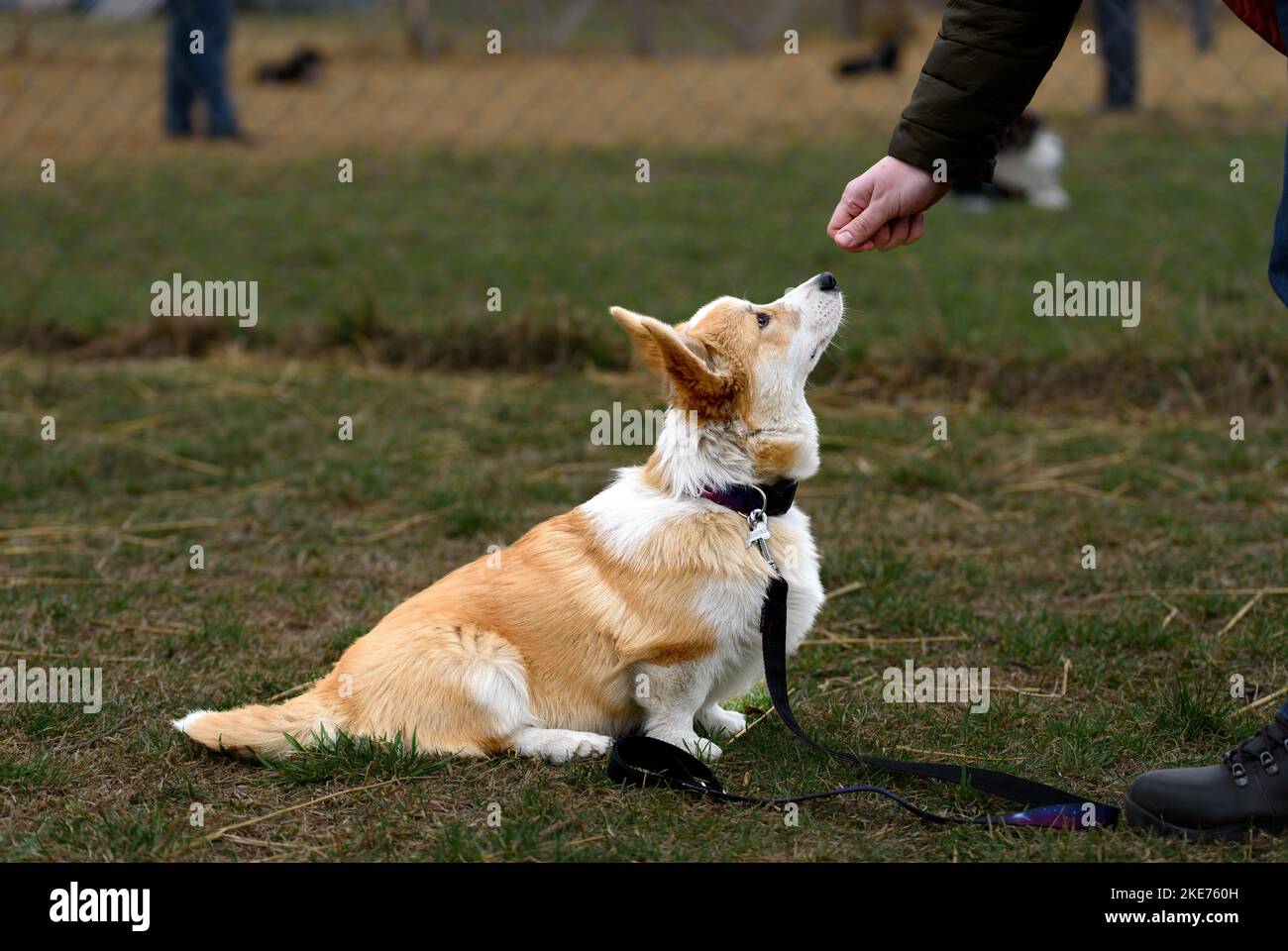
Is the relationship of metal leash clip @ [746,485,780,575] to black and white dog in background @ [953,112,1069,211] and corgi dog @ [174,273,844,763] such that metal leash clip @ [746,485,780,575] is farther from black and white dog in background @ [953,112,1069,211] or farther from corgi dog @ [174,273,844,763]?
black and white dog in background @ [953,112,1069,211]

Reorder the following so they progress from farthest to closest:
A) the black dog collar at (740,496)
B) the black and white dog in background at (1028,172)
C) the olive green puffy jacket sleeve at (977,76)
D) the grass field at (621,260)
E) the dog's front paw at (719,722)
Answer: the black and white dog in background at (1028,172), the grass field at (621,260), the dog's front paw at (719,722), the black dog collar at (740,496), the olive green puffy jacket sleeve at (977,76)

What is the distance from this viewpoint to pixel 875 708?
3385 millimetres

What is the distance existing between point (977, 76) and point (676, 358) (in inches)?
33.0

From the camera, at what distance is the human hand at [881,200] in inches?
113

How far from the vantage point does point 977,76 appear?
2771 mm

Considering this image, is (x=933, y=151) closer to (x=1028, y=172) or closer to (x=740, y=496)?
(x=740, y=496)

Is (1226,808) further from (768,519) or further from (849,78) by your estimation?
(849,78)

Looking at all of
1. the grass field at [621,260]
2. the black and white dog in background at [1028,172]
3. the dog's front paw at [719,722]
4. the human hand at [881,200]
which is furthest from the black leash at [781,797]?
the black and white dog in background at [1028,172]

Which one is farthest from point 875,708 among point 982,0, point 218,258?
point 218,258

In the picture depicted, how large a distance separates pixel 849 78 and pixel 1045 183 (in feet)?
15.4

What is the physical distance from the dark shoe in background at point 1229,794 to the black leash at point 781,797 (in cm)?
11

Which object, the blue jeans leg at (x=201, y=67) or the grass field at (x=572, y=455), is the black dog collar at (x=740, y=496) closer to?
the grass field at (x=572, y=455)

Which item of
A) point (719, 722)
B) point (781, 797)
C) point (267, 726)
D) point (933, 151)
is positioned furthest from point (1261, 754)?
point (267, 726)

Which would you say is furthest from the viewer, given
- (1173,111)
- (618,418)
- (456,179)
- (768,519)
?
(1173,111)
